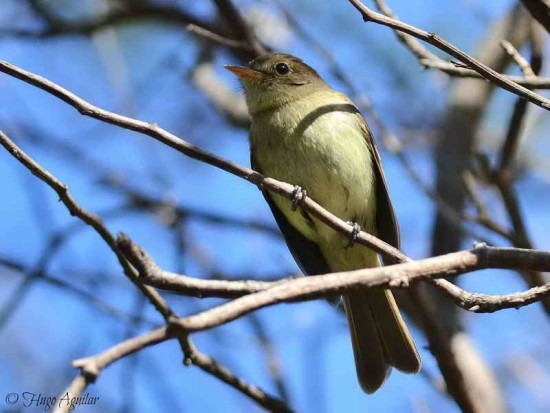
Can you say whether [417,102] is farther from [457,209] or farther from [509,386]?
[509,386]

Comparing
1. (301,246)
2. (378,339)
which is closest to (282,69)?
(301,246)

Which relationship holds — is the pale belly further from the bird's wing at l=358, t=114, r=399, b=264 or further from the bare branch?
the bare branch

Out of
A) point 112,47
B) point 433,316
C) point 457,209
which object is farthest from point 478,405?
point 112,47

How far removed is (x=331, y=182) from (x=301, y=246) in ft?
2.28

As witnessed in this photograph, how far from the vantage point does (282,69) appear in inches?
230

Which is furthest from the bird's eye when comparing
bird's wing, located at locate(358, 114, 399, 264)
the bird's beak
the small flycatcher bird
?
bird's wing, located at locate(358, 114, 399, 264)

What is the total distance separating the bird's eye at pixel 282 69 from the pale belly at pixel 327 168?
1.64ft

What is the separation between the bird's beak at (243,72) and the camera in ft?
18.3

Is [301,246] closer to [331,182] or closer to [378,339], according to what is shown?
[331,182]

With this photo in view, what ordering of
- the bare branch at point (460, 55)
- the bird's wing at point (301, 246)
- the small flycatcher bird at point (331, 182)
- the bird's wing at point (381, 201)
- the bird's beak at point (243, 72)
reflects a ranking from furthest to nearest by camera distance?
the bird's beak at point (243, 72), the bird's wing at point (301, 246), the bird's wing at point (381, 201), the small flycatcher bird at point (331, 182), the bare branch at point (460, 55)

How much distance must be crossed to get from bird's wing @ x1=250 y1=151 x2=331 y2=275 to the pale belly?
2.9 inches

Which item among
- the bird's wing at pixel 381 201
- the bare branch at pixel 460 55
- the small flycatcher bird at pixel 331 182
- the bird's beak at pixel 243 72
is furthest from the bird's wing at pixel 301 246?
the bare branch at pixel 460 55

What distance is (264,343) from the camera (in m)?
5.01

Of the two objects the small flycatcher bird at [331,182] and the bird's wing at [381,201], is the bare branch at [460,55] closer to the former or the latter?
the small flycatcher bird at [331,182]
